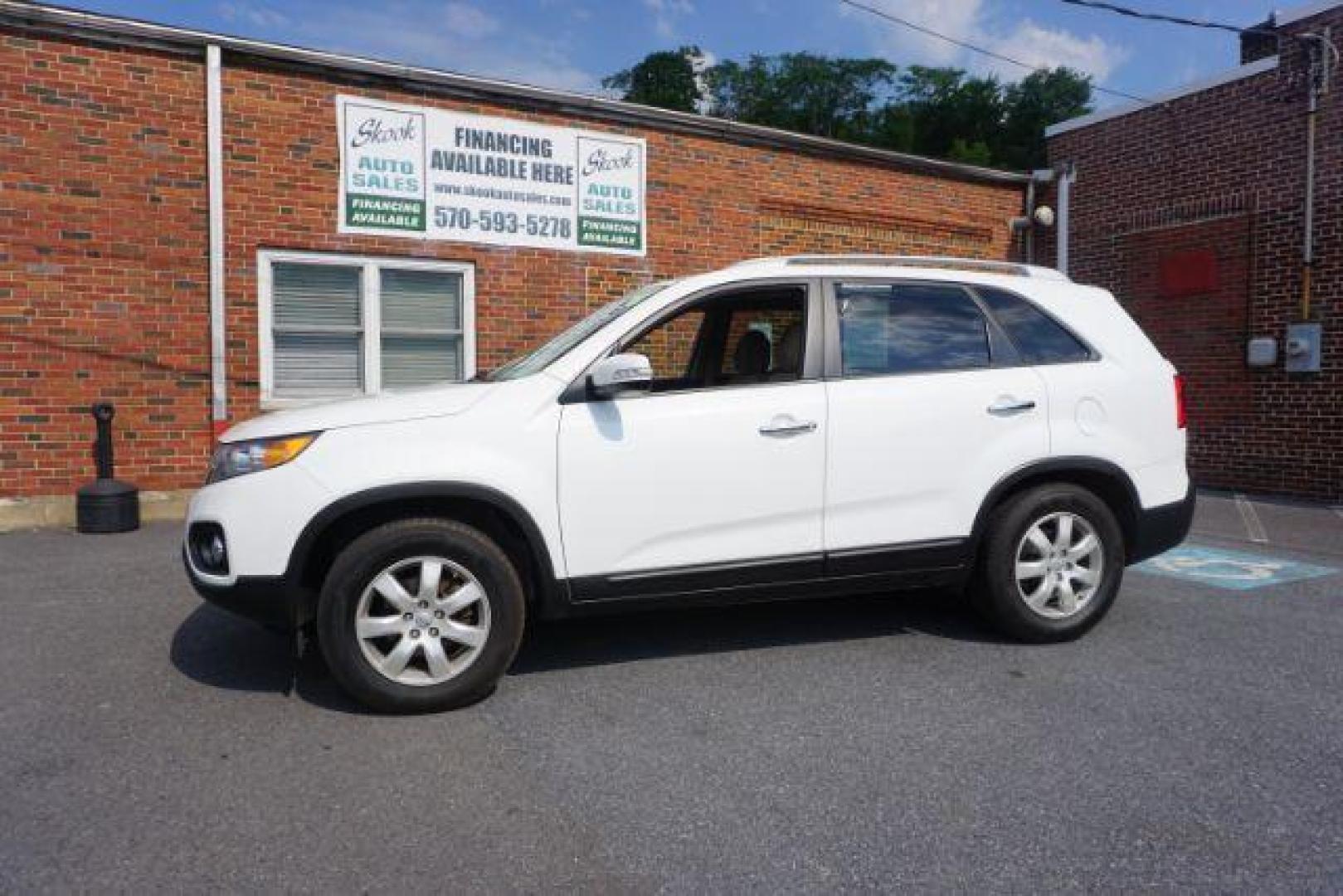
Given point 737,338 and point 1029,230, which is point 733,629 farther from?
point 1029,230

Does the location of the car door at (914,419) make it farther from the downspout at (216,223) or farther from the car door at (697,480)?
the downspout at (216,223)

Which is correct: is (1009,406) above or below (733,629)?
above

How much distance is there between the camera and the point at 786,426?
3912mm

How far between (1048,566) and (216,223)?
23.4ft

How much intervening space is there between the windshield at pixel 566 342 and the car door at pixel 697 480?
17 cm

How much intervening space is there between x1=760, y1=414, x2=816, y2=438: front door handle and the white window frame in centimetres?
477

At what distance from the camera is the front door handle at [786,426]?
389 cm

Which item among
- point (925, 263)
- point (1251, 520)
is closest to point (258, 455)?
point (925, 263)

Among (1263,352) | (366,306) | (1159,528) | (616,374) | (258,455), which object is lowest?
(1159,528)

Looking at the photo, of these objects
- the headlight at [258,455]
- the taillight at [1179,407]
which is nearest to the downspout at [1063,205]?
the taillight at [1179,407]

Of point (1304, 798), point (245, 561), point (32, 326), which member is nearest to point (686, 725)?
point (245, 561)

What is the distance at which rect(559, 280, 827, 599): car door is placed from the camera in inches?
146

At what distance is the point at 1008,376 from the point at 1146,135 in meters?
9.28

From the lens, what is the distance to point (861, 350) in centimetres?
417
